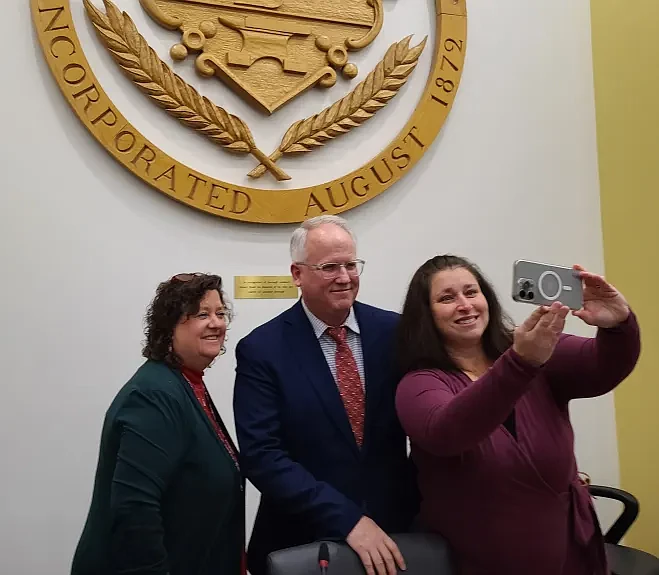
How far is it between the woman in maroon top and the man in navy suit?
0.37 ft

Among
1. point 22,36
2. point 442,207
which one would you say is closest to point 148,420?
point 22,36

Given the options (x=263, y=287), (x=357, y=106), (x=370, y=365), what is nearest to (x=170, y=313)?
(x=370, y=365)

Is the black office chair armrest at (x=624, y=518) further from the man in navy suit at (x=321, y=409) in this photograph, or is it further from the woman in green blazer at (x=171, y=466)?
the woman in green blazer at (x=171, y=466)

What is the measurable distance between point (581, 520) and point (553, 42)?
1.88 metres

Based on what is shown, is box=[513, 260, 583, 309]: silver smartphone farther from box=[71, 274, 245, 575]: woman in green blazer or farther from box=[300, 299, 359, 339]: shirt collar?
box=[71, 274, 245, 575]: woman in green blazer

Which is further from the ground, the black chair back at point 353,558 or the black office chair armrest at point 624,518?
the black chair back at point 353,558

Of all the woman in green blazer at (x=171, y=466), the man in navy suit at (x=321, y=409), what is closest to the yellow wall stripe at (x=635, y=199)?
the man in navy suit at (x=321, y=409)

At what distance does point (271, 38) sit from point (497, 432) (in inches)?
58.0

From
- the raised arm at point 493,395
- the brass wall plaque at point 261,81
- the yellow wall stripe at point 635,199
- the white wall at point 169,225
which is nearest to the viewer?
the raised arm at point 493,395

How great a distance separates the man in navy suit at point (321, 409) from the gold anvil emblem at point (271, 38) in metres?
0.82

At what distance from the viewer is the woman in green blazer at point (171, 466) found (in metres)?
1.22

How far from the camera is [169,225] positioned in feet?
6.58

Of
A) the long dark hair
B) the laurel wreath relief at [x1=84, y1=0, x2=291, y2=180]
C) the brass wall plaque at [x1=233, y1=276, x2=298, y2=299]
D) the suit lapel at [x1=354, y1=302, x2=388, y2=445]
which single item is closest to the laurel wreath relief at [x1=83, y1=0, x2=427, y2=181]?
the laurel wreath relief at [x1=84, y1=0, x2=291, y2=180]

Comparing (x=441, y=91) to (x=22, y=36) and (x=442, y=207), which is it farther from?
(x=22, y=36)
